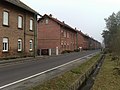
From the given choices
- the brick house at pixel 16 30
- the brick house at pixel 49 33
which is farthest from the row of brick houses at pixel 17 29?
the brick house at pixel 49 33

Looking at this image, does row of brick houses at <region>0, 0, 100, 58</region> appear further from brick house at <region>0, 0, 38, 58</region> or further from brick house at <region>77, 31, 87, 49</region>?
brick house at <region>77, 31, 87, 49</region>

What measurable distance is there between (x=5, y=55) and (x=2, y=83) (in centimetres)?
2139

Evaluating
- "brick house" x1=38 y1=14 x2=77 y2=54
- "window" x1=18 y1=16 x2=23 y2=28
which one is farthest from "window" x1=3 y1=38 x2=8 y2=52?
"brick house" x1=38 y1=14 x2=77 y2=54

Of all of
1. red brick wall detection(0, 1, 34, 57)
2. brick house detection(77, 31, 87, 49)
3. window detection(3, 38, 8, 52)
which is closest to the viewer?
red brick wall detection(0, 1, 34, 57)

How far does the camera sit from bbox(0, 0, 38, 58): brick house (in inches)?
1389

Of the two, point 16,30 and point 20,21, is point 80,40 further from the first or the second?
point 16,30

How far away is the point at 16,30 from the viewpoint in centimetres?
3919

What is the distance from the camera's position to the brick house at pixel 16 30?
35272 mm

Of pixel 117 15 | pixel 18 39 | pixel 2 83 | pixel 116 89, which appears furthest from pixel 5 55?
pixel 117 15

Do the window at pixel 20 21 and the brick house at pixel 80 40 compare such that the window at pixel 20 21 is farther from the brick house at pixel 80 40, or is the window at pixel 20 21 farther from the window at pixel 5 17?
the brick house at pixel 80 40

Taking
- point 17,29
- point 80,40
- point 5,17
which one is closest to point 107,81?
point 5,17

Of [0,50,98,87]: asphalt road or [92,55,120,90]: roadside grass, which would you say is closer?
[92,55,120,90]: roadside grass

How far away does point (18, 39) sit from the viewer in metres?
40.0

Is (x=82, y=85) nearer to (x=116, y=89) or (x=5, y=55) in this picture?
(x=116, y=89)
